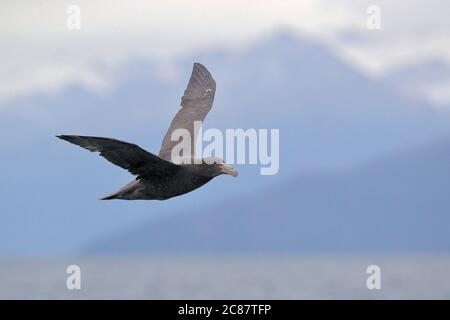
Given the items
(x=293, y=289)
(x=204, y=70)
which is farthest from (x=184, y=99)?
(x=293, y=289)

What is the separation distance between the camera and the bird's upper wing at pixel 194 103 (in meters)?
19.8

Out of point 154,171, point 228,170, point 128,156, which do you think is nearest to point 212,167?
point 228,170

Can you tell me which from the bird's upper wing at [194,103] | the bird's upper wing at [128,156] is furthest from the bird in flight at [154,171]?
the bird's upper wing at [194,103]

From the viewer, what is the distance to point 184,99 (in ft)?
67.9

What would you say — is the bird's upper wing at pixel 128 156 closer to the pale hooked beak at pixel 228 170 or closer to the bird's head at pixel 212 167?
the bird's head at pixel 212 167

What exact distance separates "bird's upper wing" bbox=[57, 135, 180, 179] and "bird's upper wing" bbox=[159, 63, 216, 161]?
7.09 feet

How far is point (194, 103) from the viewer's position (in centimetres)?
2064

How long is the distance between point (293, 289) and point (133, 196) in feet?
143

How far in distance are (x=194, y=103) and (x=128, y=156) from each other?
3872mm

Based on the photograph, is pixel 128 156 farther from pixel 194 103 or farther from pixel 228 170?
pixel 194 103

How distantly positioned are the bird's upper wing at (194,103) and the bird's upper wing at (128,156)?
7.09ft
